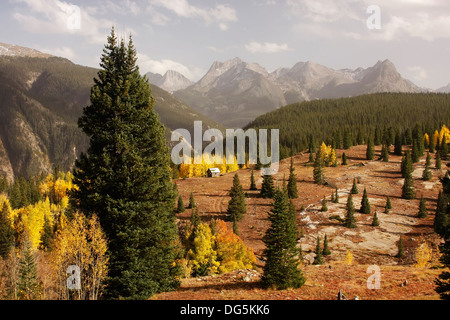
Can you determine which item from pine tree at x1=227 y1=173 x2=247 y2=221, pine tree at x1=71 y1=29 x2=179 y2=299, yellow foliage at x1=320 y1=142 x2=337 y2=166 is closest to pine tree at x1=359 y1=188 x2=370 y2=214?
pine tree at x1=227 y1=173 x2=247 y2=221

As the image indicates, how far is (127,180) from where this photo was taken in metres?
16.0

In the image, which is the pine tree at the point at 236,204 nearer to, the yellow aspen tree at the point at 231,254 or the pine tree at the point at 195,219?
the pine tree at the point at 195,219

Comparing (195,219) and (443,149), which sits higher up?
(443,149)

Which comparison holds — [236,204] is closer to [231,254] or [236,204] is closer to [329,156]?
[231,254]

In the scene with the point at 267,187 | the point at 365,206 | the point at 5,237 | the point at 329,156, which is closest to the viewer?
the point at 5,237

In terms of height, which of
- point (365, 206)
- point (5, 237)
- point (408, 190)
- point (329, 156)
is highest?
point (329, 156)

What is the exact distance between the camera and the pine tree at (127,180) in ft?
52.0

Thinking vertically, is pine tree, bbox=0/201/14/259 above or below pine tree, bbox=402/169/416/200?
below

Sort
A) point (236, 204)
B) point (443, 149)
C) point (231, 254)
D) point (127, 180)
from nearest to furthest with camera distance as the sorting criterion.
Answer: point (127, 180) < point (231, 254) < point (236, 204) < point (443, 149)

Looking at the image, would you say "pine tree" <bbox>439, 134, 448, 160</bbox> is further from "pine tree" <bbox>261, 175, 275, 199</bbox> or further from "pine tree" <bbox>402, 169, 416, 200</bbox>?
"pine tree" <bbox>261, 175, 275, 199</bbox>

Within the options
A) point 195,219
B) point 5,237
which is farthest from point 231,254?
point 5,237

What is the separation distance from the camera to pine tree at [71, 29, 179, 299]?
15.8 metres

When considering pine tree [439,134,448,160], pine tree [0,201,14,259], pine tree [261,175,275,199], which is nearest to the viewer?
pine tree [0,201,14,259]

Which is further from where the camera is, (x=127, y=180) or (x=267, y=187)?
(x=267, y=187)
